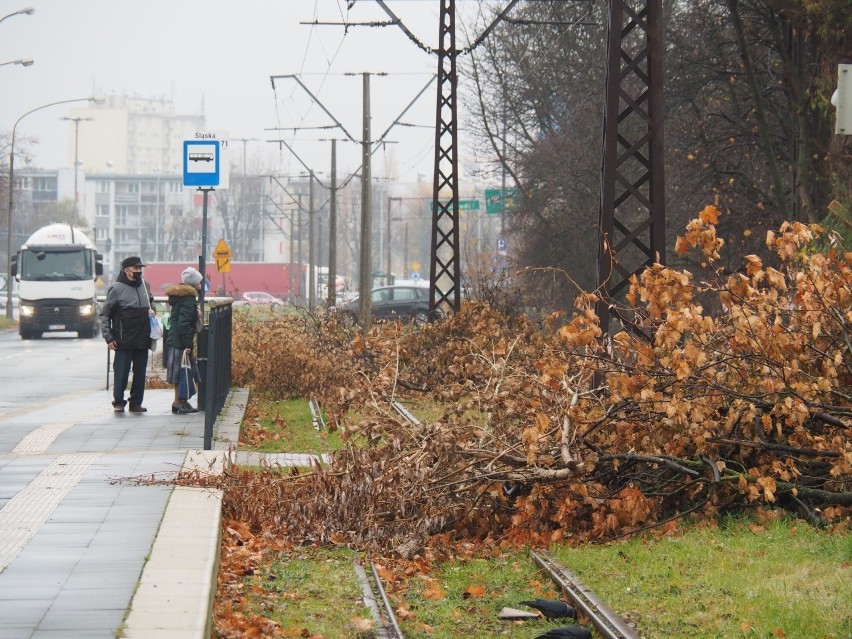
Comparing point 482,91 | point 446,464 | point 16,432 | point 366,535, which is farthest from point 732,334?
point 482,91

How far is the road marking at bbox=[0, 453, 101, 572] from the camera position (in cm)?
827

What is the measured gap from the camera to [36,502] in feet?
32.2

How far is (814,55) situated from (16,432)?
581 inches

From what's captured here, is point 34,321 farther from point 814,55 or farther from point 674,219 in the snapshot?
point 814,55

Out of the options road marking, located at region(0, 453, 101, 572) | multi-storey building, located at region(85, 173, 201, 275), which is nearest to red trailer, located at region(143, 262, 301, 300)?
multi-storey building, located at region(85, 173, 201, 275)

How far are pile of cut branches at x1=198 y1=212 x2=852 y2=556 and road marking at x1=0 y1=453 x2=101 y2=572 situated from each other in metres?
1.31

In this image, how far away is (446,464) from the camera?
1065 cm

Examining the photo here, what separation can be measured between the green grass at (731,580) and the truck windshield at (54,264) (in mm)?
38807

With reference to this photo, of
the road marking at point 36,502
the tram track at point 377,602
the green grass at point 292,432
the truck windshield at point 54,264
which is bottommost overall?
the green grass at point 292,432

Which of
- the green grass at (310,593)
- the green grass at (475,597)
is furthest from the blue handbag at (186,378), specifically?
the green grass at (475,597)

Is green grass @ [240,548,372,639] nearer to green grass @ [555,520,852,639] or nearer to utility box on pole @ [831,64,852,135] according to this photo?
green grass @ [555,520,852,639]

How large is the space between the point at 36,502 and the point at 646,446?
14.8ft

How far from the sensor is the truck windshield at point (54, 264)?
1821 inches

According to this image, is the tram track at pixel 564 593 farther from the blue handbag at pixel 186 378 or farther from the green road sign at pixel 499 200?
the green road sign at pixel 499 200
